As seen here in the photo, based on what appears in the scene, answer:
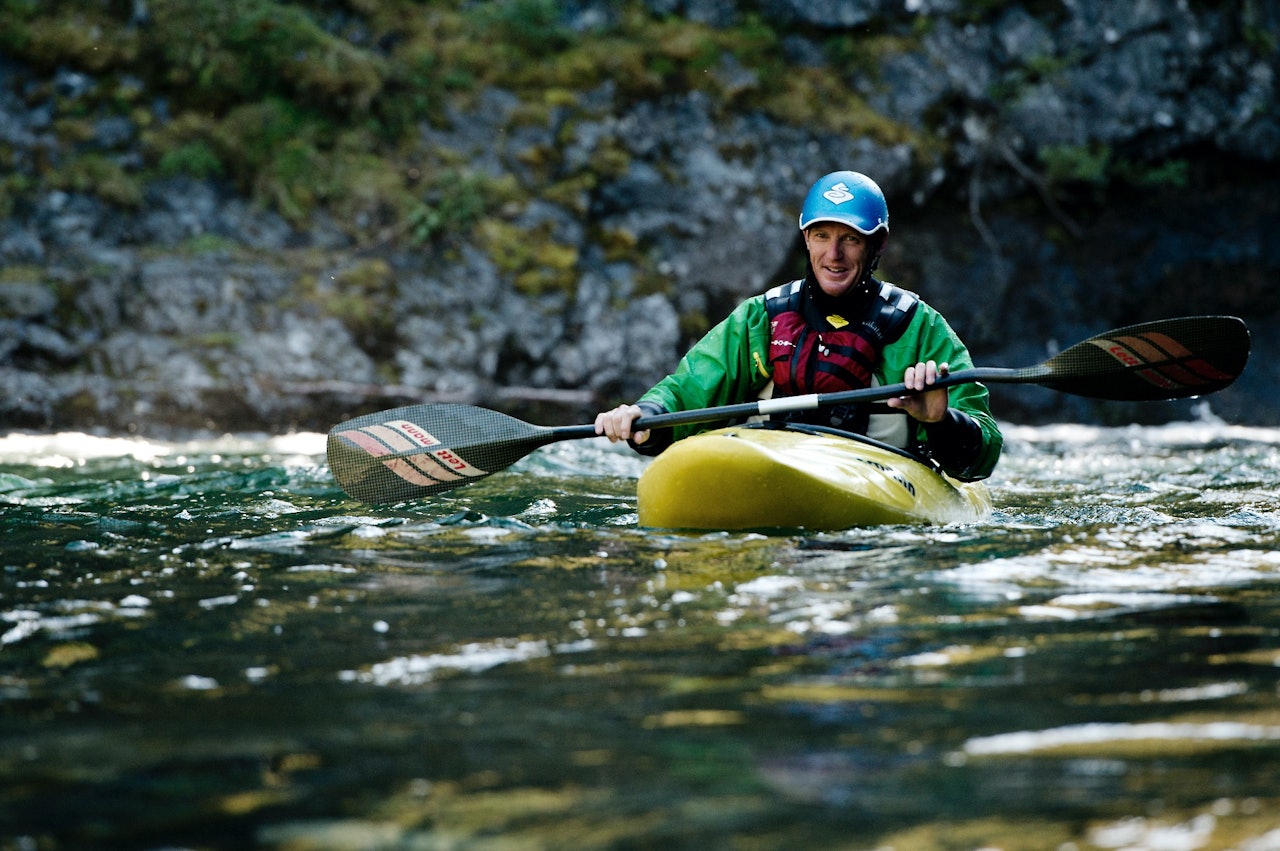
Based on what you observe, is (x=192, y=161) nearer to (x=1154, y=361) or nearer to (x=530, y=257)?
(x=530, y=257)

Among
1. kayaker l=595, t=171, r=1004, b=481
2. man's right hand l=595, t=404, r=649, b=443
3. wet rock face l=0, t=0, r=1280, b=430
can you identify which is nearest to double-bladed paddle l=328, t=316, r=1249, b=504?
man's right hand l=595, t=404, r=649, b=443

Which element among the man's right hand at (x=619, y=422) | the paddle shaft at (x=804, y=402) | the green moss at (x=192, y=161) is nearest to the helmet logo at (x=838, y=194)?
the paddle shaft at (x=804, y=402)

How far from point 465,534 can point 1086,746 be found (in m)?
2.63

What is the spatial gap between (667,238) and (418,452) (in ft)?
23.2

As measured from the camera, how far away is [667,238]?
456 inches

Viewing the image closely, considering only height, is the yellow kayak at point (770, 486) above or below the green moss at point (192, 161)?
below

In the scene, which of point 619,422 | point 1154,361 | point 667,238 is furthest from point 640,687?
point 667,238

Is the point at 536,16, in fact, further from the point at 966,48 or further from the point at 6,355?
the point at 6,355

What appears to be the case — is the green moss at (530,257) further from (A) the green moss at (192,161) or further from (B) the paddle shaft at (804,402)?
(B) the paddle shaft at (804,402)

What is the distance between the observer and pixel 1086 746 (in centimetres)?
185

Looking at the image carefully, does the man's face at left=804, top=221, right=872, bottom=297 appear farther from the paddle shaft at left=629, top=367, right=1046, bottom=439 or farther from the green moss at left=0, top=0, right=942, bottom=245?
the green moss at left=0, top=0, right=942, bottom=245

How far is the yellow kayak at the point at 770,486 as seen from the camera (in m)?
3.95

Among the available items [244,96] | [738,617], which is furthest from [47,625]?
[244,96]

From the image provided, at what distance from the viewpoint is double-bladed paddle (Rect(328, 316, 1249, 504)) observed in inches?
188
